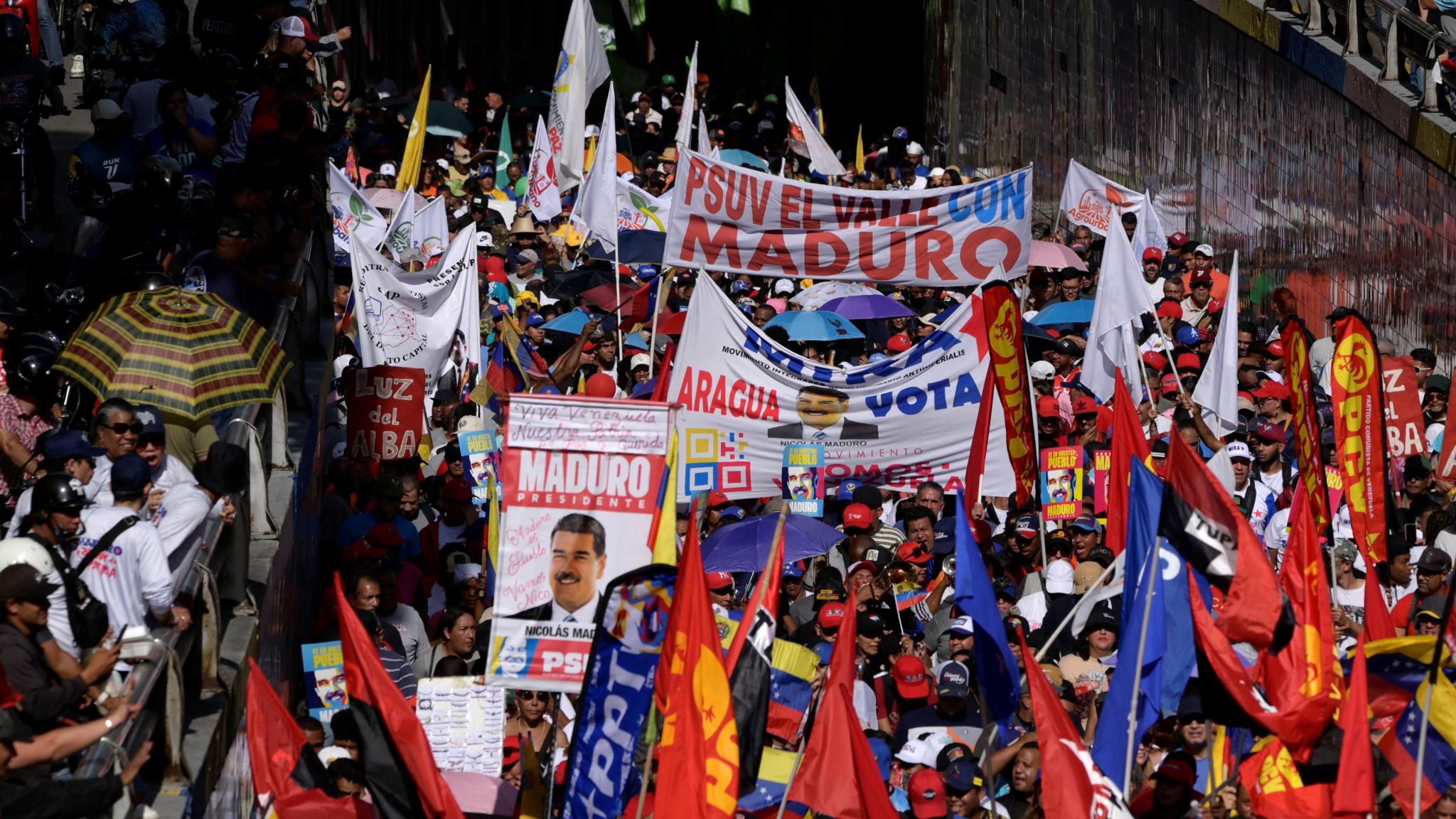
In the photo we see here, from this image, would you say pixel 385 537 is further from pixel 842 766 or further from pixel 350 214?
pixel 350 214

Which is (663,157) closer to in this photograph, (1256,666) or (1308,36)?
(1308,36)

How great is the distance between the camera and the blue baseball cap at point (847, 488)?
1422 centimetres

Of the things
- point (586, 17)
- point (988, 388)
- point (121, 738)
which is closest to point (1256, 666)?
point (988, 388)

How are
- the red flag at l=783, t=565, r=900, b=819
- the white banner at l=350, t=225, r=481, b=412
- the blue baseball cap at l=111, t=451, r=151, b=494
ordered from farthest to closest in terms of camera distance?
1. the white banner at l=350, t=225, r=481, b=412
2. the red flag at l=783, t=565, r=900, b=819
3. the blue baseball cap at l=111, t=451, r=151, b=494

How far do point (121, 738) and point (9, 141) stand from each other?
27.6 feet

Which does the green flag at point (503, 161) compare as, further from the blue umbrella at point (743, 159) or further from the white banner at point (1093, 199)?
the white banner at point (1093, 199)

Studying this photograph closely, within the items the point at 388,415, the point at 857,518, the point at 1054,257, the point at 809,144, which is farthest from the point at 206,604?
the point at 809,144

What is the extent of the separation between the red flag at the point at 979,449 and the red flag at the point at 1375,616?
9.82 ft

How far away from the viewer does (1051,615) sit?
11992 mm

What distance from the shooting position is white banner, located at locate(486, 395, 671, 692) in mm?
9367

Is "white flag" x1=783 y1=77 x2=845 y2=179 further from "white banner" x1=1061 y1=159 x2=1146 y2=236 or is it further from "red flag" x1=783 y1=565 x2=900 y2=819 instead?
"red flag" x1=783 y1=565 x2=900 y2=819

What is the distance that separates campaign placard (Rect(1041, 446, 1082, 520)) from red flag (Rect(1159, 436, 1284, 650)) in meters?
4.23

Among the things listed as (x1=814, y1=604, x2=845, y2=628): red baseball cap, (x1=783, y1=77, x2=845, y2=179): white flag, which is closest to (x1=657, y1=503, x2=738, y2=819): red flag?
(x1=814, y1=604, x2=845, y2=628): red baseball cap

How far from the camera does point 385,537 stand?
12578 millimetres
